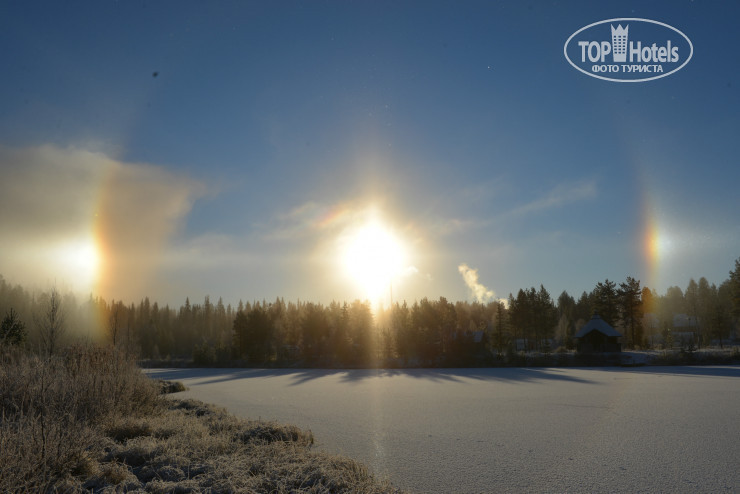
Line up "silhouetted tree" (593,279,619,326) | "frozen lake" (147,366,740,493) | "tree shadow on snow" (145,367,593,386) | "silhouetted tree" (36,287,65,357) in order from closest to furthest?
1. "frozen lake" (147,366,740,493)
2. "silhouetted tree" (36,287,65,357)
3. "tree shadow on snow" (145,367,593,386)
4. "silhouetted tree" (593,279,619,326)

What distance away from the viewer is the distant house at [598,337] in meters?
44.5

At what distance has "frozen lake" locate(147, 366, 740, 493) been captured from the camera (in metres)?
6.79

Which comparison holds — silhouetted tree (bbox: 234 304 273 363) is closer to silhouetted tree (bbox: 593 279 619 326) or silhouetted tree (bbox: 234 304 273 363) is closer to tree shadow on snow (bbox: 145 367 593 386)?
tree shadow on snow (bbox: 145 367 593 386)

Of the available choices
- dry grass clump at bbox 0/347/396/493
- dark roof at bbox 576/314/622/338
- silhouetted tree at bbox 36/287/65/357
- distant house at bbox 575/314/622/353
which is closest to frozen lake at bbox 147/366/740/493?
dry grass clump at bbox 0/347/396/493

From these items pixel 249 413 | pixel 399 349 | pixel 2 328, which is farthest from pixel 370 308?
pixel 249 413

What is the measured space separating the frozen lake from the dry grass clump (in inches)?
47.3

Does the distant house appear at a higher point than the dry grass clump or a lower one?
lower

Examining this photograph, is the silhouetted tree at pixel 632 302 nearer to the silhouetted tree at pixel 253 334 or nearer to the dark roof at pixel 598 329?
the dark roof at pixel 598 329

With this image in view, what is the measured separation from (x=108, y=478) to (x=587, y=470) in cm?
716

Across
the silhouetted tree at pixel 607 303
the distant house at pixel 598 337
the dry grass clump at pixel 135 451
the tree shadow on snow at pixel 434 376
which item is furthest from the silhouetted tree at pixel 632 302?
the dry grass clump at pixel 135 451

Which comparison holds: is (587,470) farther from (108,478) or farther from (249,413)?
(249,413)

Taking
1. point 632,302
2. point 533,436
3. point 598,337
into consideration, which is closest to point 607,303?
point 632,302

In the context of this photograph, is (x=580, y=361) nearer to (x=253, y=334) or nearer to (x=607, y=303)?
(x=607, y=303)

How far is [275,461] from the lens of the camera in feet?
23.6
